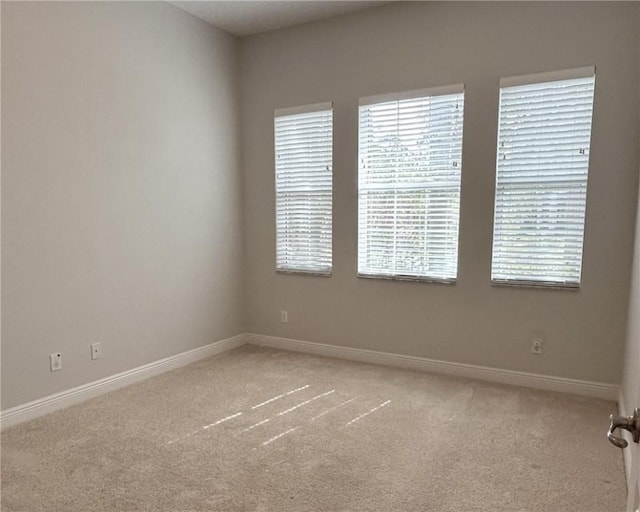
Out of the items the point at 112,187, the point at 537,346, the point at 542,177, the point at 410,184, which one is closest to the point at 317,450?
the point at 537,346

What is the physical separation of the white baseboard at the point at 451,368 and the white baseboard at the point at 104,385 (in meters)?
0.55

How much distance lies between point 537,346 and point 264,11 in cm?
343

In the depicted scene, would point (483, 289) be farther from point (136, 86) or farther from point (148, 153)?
point (136, 86)

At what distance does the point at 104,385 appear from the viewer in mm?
3100

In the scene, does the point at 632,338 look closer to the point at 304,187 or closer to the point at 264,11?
the point at 304,187

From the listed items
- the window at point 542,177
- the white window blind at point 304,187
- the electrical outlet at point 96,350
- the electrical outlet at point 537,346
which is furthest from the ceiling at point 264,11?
the electrical outlet at point 537,346

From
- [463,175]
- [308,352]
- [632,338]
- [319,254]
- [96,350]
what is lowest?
[308,352]

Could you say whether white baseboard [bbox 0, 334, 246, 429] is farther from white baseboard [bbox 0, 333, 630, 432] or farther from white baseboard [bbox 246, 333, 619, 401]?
white baseboard [bbox 246, 333, 619, 401]

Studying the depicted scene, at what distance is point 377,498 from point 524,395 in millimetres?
1641

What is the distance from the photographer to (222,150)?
405 cm

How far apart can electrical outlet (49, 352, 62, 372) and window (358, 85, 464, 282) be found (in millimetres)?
2350

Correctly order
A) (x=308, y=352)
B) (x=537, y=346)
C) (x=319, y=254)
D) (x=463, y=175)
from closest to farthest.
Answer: (x=537, y=346) < (x=463, y=175) < (x=319, y=254) < (x=308, y=352)

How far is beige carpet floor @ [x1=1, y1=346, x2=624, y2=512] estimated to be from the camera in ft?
6.32

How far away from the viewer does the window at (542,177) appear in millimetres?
2932
